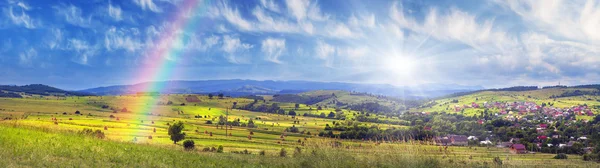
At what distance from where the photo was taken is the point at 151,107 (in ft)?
461

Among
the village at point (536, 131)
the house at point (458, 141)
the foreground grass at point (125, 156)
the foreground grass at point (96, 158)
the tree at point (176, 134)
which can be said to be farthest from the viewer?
the house at point (458, 141)

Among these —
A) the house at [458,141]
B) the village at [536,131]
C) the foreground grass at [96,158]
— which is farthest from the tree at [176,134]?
the house at [458,141]

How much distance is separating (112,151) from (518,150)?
68.0m

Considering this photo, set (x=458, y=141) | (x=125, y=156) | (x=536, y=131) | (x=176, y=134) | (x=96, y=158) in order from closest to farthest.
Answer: (x=96, y=158) → (x=125, y=156) → (x=176, y=134) → (x=458, y=141) → (x=536, y=131)

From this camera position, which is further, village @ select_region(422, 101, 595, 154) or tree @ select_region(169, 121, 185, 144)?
village @ select_region(422, 101, 595, 154)

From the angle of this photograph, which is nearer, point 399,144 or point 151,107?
point 399,144

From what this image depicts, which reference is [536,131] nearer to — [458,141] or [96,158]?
[458,141]

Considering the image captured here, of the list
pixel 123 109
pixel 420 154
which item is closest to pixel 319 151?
pixel 420 154

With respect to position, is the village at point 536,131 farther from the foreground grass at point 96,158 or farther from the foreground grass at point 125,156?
the foreground grass at point 96,158

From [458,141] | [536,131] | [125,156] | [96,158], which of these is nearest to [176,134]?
[125,156]

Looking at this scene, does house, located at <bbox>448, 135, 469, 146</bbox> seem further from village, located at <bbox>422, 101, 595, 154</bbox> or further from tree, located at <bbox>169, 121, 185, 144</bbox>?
tree, located at <bbox>169, 121, 185, 144</bbox>

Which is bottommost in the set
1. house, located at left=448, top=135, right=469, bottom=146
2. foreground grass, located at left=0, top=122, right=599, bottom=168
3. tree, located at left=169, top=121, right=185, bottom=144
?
house, located at left=448, top=135, right=469, bottom=146

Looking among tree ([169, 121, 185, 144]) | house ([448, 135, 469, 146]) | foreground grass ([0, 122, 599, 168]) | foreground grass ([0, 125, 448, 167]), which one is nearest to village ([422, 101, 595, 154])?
house ([448, 135, 469, 146])

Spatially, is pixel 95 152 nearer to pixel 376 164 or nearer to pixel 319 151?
pixel 319 151
